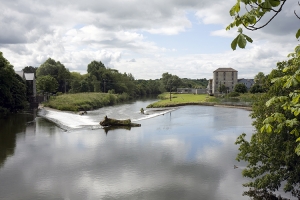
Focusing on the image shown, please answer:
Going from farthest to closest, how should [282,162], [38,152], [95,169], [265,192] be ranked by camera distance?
[38,152] → [95,169] → [265,192] → [282,162]

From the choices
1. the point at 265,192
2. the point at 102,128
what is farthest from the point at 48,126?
the point at 265,192

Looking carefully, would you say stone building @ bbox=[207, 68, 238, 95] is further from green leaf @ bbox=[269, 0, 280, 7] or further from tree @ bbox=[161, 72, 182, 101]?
green leaf @ bbox=[269, 0, 280, 7]

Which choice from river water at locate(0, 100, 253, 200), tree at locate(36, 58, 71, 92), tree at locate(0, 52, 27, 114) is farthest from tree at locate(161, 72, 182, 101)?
river water at locate(0, 100, 253, 200)

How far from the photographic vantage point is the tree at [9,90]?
45.2 m

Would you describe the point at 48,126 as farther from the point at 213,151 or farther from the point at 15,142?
the point at 213,151

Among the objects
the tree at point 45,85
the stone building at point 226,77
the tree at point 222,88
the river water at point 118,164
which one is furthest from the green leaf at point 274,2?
the stone building at point 226,77

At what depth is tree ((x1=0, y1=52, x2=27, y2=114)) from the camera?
45.2 metres

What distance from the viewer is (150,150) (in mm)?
24703

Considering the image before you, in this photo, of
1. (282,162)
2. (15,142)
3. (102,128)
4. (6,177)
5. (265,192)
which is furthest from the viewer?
(102,128)

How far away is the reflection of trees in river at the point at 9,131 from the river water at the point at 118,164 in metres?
0.09

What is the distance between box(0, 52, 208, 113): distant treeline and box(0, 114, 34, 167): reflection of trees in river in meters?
5.90

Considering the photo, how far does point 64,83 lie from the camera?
328ft

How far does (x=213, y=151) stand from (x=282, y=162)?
32.5 ft

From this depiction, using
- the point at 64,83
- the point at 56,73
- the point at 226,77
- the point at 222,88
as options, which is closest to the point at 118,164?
the point at 64,83
